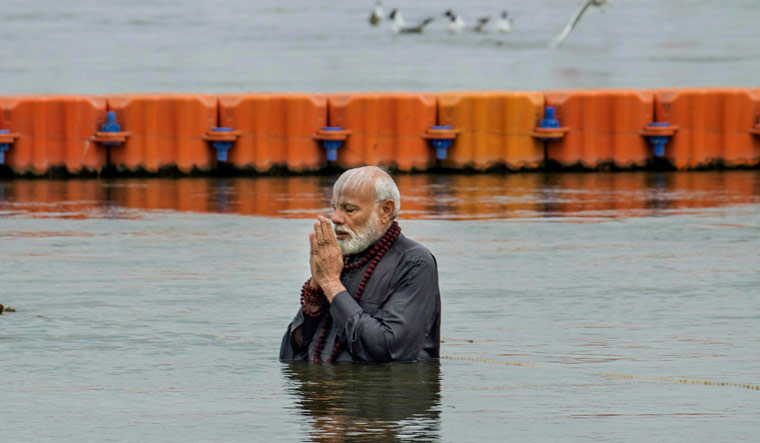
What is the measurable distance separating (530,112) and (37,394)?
44.1 feet

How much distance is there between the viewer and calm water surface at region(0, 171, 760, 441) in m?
7.19

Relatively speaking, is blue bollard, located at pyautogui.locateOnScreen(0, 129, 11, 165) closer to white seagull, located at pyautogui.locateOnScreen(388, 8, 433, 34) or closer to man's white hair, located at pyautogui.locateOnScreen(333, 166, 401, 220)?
man's white hair, located at pyautogui.locateOnScreen(333, 166, 401, 220)

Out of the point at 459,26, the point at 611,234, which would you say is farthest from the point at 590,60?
the point at 611,234

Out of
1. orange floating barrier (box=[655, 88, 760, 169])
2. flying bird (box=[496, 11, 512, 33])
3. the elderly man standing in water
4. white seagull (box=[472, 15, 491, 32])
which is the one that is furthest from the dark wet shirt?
white seagull (box=[472, 15, 491, 32])

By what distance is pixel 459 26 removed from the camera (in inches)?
2788

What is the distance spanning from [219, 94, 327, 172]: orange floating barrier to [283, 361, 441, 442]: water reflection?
12241mm

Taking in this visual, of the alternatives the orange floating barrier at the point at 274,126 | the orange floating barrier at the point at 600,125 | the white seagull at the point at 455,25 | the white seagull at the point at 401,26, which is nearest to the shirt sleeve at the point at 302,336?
the orange floating barrier at the point at 274,126

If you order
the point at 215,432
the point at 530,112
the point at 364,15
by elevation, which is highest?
the point at 364,15

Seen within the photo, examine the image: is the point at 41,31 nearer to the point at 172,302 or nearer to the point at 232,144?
the point at 232,144

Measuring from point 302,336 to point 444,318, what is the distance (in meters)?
2.72

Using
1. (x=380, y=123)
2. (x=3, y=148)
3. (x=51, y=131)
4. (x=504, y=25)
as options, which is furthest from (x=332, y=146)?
(x=504, y=25)

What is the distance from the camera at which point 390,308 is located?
7.24 meters

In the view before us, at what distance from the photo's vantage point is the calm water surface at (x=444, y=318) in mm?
7188

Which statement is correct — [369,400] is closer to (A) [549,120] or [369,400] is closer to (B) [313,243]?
(B) [313,243]
